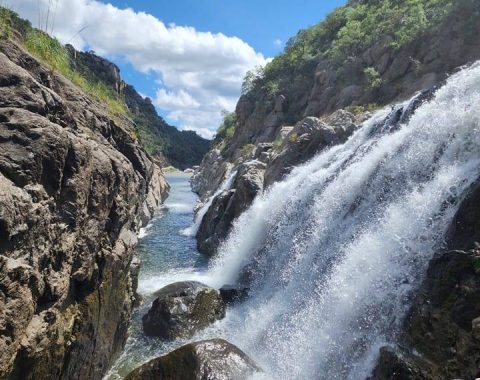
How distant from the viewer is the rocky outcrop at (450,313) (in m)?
8.14

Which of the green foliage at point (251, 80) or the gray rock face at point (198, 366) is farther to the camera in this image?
the green foliage at point (251, 80)

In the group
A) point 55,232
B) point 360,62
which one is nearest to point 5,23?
point 55,232

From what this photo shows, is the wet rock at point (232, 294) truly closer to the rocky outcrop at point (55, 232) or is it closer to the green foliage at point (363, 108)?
the rocky outcrop at point (55, 232)

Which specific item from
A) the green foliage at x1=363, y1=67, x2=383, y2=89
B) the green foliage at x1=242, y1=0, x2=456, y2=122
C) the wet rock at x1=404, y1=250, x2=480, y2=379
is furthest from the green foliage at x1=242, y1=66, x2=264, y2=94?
the wet rock at x1=404, y1=250, x2=480, y2=379

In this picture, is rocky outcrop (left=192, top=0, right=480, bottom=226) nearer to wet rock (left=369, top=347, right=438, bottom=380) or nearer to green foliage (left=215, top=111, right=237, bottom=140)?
wet rock (left=369, top=347, right=438, bottom=380)

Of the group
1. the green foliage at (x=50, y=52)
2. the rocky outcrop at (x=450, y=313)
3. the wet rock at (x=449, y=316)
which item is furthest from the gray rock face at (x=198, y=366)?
the green foliage at (x=50, y=52)

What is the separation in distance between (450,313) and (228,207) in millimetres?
19888

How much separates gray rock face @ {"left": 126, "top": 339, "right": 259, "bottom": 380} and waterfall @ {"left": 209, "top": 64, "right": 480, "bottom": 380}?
2.57 ft

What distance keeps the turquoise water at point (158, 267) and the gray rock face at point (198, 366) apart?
1.86 metres

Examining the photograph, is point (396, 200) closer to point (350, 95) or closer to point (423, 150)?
point (423, 150)

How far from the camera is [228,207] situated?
2789 cm

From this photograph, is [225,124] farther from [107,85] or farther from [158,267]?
[158,267]

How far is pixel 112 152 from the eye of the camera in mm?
13328

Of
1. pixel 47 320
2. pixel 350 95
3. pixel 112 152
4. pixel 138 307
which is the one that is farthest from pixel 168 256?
pixel 350 95
